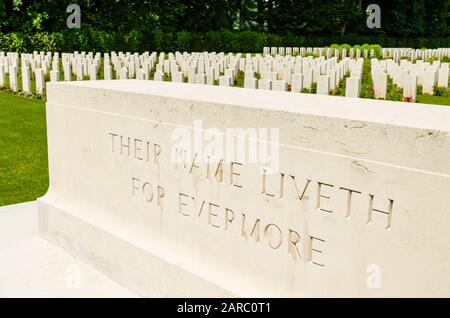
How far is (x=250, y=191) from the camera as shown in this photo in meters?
3.17

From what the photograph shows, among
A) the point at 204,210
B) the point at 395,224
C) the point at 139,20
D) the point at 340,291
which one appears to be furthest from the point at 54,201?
the point at 139,20

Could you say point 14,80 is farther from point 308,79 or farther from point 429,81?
point 429,81

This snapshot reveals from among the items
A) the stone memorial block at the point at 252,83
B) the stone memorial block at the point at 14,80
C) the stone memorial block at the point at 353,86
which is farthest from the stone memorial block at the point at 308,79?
the stone memorial block at the point at 14,80

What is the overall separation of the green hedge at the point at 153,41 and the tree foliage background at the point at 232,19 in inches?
3.4

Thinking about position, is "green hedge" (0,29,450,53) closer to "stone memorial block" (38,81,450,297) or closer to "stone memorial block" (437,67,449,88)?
"stone memorial block" (437,67,449,88)

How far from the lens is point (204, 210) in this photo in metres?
3.45

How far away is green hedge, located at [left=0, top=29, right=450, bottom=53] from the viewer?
1124 inches

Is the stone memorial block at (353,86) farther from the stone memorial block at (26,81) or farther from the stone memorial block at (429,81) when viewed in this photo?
the stone memorial block at (26,81)

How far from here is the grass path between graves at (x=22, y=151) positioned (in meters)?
6.48

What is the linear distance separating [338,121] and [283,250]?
784mm

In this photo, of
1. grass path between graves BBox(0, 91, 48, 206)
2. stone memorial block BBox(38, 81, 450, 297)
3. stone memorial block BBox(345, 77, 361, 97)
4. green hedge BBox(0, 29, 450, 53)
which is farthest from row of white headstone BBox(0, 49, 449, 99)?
green hedge BBox(0, 29, 450, 53)

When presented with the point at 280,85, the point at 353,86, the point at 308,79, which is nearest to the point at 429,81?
the point at 308,79
